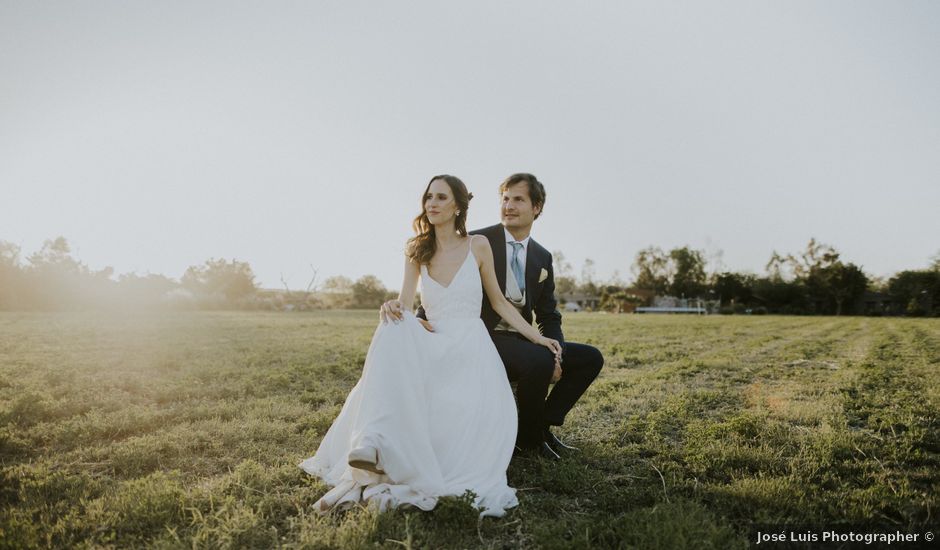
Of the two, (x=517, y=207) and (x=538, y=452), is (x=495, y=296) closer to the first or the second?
(x=517, y=207)

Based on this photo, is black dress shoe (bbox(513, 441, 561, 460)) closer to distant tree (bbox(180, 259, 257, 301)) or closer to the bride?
the bride

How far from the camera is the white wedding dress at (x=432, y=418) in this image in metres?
3.18

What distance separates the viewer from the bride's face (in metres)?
4.34

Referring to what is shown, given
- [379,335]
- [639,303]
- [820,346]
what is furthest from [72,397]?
[639,303]

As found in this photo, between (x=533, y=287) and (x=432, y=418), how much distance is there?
73.6 inches

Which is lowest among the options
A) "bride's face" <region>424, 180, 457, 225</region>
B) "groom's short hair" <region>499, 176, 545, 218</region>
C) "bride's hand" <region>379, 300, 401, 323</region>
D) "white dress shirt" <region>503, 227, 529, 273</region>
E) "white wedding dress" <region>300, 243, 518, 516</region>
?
"white wedding dress" <region>300, 243, 518, 516</region>

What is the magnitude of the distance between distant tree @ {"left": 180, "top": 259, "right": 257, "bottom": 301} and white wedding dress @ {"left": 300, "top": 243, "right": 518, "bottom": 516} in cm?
6977

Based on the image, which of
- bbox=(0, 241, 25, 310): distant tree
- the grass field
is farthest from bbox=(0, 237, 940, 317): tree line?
the grass field

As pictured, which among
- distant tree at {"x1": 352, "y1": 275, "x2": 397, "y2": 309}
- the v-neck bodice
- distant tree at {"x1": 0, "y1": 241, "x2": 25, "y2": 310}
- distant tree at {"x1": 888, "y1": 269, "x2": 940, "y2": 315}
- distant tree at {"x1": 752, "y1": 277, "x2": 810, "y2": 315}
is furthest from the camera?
distant tree at {"x1": 352, "y1": 275, "x2": 397, "y2": 309}

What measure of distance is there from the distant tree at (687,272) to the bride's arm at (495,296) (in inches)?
Answer: 3537

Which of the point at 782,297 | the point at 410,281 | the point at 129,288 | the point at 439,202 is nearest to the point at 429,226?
the point at 439,202

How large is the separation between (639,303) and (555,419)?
74.8m

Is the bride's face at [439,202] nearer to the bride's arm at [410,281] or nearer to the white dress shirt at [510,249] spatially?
the bride's arm at [410,281]

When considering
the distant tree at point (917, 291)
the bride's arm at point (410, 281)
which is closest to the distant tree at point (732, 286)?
the distant tree at point (917, 291)
